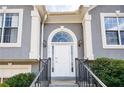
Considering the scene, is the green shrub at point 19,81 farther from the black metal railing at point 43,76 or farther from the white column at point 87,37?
the white column at point 87,37

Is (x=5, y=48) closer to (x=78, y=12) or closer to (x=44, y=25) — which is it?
(x=44, y=25)

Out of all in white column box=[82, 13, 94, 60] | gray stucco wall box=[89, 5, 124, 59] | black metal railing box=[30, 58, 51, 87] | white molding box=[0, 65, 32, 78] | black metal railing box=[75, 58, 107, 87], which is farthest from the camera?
gray stucco wall box=[89, 5, 124, 59]

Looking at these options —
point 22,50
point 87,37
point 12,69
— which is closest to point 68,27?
point 87,37

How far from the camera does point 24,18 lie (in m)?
8.50

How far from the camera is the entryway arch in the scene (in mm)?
9055

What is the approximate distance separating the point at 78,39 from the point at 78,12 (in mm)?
1297

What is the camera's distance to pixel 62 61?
9.16 metres

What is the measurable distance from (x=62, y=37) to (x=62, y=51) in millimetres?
705

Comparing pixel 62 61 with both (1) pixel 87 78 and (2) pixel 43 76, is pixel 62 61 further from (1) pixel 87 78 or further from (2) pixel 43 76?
(1) pixel 87 78

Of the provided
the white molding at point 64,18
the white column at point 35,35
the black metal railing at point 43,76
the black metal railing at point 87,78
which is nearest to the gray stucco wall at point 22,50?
the white column at point 35,35

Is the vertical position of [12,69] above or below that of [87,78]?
above

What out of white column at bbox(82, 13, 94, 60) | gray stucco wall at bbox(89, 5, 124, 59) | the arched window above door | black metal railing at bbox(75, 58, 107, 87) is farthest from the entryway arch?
A: black metal railing at bbox(75, 58, 107, 87)

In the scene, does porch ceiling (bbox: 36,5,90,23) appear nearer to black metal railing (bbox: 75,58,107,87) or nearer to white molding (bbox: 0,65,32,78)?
white molding (bbox: 0,65,32,78)
